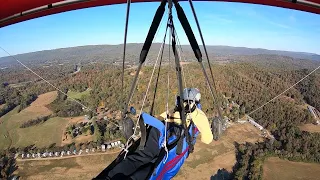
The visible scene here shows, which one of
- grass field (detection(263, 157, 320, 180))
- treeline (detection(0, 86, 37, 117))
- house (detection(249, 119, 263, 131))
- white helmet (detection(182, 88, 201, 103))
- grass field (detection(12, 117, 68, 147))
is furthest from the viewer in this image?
treeline (detection(0, 86, 37, 117))

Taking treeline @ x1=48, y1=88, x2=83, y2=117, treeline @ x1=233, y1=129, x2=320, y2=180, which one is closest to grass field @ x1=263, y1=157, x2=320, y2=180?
treeline @ x1=233, y1=129, x2=320, y2=180

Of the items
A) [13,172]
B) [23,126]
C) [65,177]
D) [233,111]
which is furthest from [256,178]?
[23,126]

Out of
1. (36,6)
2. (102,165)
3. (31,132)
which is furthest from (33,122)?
(36,6)

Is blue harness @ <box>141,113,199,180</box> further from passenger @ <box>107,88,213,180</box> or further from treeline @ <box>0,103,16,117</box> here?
treeline @ <box>0,103,16,117</box>

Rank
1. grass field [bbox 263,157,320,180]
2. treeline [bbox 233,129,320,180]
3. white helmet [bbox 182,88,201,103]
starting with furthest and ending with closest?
1. treeline [bbox 233,129,320,180]
2. grass field [bbox 263,157,320,180]
3. white helmet [bbox 182,88,201,103]

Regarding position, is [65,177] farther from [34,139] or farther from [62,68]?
[62,68]

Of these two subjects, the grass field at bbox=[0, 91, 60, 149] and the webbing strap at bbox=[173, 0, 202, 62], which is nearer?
the webbing strap at bbox=[173, 0, 202, 62]

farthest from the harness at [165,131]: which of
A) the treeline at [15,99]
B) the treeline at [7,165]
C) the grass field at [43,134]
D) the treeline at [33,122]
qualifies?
the treeline at [15,99]

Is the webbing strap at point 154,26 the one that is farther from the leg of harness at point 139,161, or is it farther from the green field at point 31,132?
the green field at point 31,132
